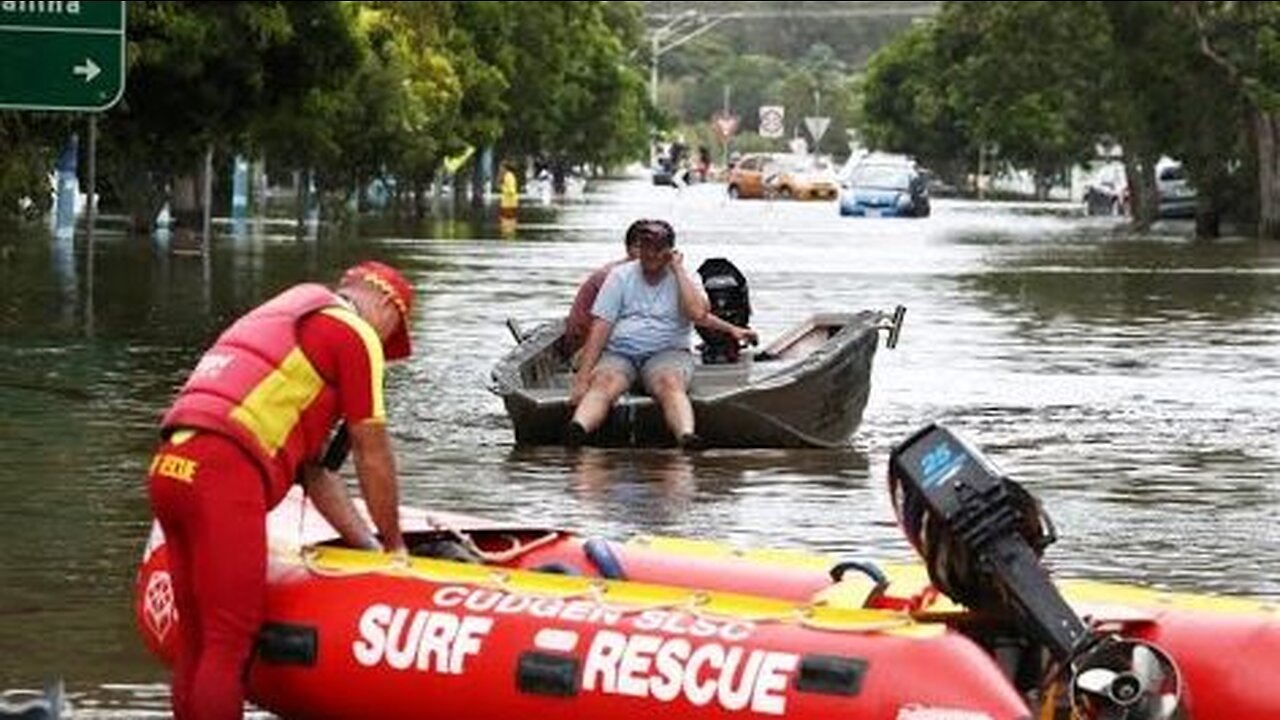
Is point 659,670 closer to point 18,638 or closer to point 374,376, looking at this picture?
point 374,376

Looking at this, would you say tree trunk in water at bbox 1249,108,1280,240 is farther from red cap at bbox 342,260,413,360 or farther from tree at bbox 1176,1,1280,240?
red cap at bbox 342,260,413,360

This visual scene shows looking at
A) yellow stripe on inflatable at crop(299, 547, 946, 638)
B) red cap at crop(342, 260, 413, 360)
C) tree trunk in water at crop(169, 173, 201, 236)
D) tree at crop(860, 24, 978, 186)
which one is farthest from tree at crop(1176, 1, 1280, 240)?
tree at crop(860, 24, 978, 186)

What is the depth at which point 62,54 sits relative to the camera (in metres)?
19.4

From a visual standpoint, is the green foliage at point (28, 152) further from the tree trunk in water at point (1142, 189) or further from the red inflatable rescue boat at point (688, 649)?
the tree trunk in water at point (1142, 189)

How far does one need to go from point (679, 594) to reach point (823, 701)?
682 mm

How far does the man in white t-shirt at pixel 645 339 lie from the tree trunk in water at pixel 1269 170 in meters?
47.8

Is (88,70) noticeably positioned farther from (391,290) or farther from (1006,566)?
(1006,566)

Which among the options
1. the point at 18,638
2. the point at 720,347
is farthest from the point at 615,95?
the point at 18,638

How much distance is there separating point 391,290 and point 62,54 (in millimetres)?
10914

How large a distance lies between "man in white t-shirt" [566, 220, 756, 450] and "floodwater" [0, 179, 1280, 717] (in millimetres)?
267

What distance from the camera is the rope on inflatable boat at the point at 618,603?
8.33 m

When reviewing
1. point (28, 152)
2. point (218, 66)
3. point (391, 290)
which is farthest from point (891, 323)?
point (218, 66)

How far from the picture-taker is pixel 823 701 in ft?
26.6

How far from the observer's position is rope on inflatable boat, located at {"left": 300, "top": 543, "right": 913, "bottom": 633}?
27.3 feet
